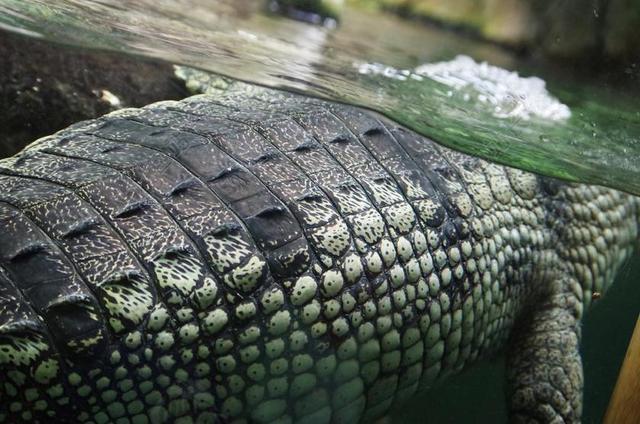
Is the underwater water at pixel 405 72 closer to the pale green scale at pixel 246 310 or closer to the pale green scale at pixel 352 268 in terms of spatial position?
the pale green scale at pixel 352 268

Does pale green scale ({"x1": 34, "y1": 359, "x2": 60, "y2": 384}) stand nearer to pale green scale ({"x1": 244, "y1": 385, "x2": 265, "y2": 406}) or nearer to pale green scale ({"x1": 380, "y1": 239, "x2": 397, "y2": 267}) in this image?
pale green scale ({"x1": 244, "y1": 385, "x2": 265, "y2": 406})

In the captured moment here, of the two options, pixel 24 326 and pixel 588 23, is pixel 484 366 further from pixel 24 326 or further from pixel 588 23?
pixel 24 326

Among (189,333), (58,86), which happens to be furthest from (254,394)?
(58,86)

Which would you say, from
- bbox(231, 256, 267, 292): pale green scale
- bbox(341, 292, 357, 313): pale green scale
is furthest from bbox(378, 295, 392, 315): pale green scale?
bbox(231, 256, 267, 292): pale green scale

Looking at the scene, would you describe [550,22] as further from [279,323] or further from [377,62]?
[279,323]

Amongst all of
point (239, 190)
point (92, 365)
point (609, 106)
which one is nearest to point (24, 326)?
point (92, 365)

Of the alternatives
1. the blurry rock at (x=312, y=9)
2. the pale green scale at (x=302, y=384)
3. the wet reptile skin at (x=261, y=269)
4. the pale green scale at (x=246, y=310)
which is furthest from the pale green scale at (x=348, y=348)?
the blurry rock at (x=312, y=9)

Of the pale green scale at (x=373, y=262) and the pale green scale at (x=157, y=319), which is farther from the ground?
the pale green scale at (x=373, y=262)
